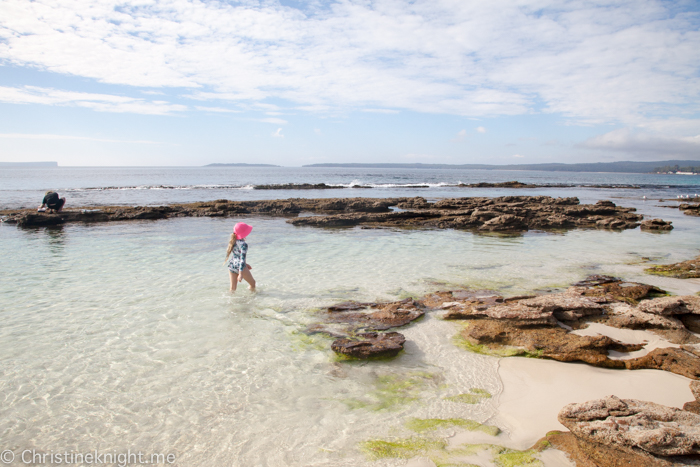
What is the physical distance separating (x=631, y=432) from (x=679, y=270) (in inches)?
380

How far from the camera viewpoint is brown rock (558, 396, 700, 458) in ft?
10.2

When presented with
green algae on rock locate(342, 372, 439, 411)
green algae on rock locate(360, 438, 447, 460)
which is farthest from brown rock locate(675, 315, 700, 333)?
green algae on rock locate(360, 438, 447, 460)

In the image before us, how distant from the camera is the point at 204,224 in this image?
65.3ft

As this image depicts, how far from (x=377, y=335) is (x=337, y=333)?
0.70 meters

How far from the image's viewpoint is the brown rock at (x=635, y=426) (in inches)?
122

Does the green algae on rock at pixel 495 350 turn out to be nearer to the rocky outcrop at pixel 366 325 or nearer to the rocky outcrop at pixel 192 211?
the rocky outcrop at pixel 366 325

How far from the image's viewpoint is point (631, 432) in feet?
10.7

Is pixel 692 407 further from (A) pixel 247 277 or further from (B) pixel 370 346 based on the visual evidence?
(A) pixel 247 277

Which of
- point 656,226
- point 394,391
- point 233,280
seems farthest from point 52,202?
point 656,226

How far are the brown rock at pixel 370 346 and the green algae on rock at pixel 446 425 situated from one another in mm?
1391

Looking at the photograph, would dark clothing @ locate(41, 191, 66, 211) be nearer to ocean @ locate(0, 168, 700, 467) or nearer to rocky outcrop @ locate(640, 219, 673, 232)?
ocean @ locate(0, 168, 700, 467)

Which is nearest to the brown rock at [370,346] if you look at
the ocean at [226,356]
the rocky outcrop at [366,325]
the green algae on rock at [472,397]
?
the rocky outcrop at [366,325]

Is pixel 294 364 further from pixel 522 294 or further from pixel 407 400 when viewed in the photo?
pixel 522 294

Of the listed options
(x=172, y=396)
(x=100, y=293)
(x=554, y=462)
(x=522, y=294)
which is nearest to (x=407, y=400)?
(x=554, y=462)
